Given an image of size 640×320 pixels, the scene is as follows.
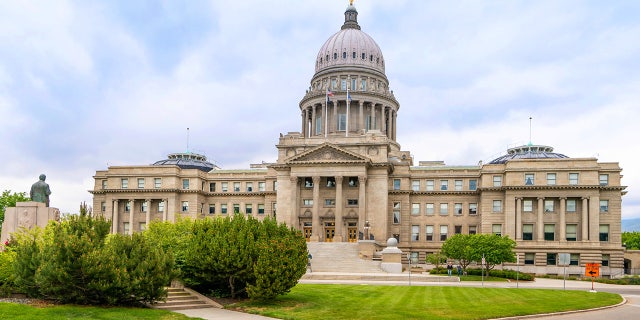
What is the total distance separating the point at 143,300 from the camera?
31.5m

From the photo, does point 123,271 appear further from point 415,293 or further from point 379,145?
point 379,145

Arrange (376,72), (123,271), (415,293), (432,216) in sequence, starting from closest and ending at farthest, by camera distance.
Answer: (123,271) < (415,293) < (432,216) < (376,72)

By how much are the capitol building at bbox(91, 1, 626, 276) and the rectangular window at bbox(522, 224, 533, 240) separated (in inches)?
5.4

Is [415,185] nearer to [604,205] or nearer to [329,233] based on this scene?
[329,233]

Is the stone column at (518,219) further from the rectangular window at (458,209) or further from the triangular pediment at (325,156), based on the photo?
the triangular pediment at (325,156)

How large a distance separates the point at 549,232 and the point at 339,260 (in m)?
31.9

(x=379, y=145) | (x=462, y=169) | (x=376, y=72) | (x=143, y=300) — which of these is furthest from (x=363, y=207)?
(x=143, y=300)

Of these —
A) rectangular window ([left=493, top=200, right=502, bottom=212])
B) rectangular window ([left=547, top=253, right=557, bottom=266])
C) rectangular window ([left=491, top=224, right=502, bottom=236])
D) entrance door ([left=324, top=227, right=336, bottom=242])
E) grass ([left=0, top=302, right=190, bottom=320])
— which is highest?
rectangular window ([left=493, top=200, right=502, bottom=212])

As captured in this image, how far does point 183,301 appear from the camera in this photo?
112 ft

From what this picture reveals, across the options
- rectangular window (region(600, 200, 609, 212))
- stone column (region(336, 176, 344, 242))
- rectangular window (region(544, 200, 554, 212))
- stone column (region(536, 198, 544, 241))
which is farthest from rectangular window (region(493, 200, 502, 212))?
stone column (region(336, 176, 344, 242))

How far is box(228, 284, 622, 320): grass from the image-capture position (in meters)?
31.5

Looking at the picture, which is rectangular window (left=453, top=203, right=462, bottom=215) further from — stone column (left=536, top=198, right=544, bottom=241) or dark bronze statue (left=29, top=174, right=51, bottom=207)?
dark bronze statue (left=29, top=174, right=51, bottom=207)

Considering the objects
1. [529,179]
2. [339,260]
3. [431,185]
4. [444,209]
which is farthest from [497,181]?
[339,260]

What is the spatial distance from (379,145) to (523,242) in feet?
77.7
